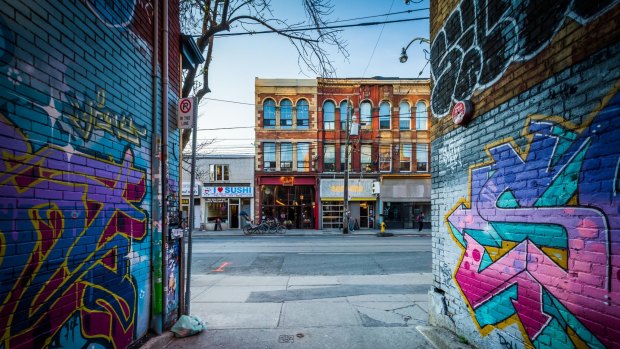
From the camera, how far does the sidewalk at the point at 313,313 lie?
4402 millimetres

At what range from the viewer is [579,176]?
2.44 m

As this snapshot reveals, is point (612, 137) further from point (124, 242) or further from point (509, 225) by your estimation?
point (124, 242)

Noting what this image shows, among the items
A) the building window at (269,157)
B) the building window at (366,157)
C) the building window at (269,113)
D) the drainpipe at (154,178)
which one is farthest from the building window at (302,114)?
the drainpipe at (154,178)

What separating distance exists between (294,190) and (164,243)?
64.1ft

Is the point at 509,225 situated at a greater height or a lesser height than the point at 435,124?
lesser

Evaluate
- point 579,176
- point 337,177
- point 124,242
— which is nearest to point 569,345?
point 579,176

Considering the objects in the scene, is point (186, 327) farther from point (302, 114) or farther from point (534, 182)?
point (302, 114)

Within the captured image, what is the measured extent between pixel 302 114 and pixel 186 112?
1968 centimetres

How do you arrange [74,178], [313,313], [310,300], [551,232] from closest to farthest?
[551,232], [74,178], [313,313], [310,300]

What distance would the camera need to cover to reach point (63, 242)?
9.05ft

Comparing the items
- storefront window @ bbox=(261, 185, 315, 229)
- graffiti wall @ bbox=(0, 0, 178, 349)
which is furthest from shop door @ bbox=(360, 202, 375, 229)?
graffiti wall @ bbox=(0, 0, 178, 349)

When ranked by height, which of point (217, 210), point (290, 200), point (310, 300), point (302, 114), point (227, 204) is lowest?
point (310, 300)

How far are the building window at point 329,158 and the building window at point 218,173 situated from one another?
25.7ft

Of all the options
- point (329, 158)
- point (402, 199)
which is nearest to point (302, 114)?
point (329, 158)
